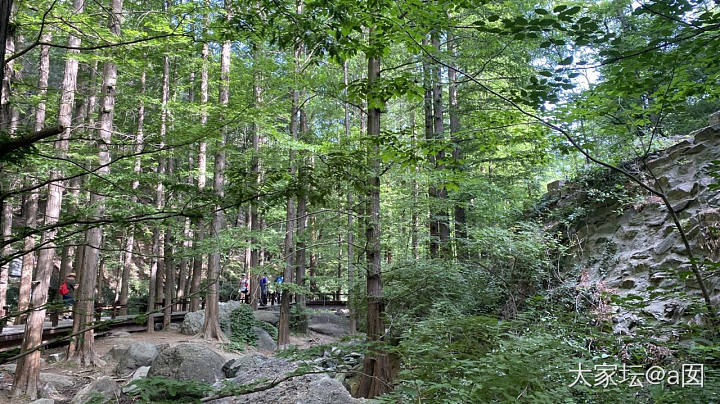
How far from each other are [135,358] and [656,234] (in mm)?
11835

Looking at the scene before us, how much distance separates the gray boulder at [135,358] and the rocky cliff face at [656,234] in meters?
10.0

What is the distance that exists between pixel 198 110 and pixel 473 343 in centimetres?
845

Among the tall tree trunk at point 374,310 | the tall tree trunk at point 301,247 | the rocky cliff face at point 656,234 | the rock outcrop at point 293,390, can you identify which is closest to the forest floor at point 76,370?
the rock outcrop at point 293,390

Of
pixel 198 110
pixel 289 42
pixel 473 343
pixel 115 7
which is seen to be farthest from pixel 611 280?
pixel 115 7

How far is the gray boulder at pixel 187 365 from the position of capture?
786 centimetres

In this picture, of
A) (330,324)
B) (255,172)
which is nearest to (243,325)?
(330,324)

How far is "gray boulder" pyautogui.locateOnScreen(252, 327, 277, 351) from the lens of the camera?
14.2m

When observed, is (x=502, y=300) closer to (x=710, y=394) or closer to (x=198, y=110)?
(x=710, y=394)

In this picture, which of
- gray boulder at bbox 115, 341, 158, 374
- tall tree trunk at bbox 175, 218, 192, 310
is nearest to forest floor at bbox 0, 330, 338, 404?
gray boulder at bbox 115, 341, 158, 374

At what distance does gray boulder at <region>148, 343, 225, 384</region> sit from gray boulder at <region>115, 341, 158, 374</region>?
1.87 meters

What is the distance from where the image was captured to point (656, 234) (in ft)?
24.6

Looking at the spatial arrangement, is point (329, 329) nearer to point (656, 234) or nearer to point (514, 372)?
point (656, 234)

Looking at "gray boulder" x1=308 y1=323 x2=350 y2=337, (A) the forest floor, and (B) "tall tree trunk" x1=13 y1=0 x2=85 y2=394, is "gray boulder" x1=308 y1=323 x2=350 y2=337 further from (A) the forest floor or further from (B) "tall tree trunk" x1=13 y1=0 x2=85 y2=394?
(B) "tall tree trunk" x1=13 y1=0 x2=85 y2=394

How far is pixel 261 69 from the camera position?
36.0ft
